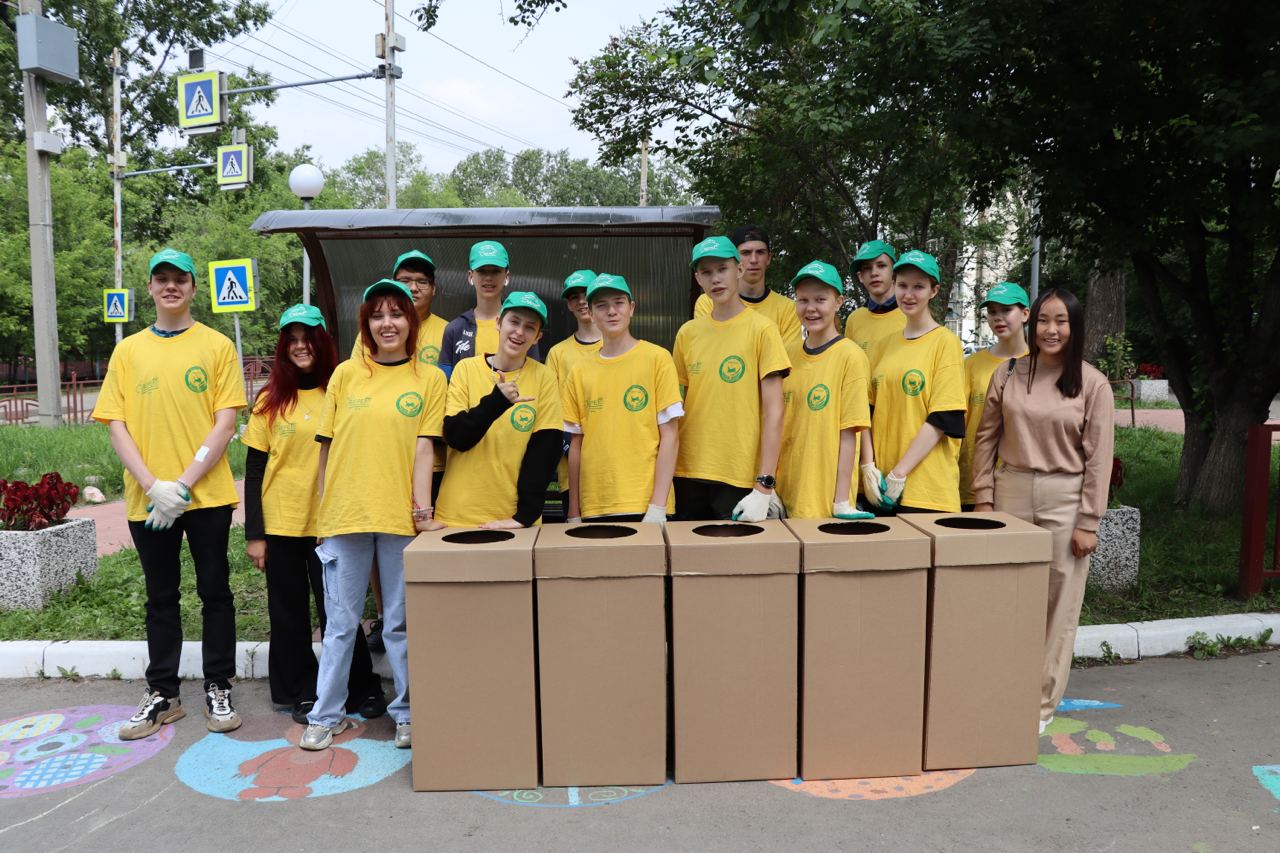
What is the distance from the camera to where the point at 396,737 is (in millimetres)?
3672

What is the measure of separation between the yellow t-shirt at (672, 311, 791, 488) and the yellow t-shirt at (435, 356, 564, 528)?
621 millimetres

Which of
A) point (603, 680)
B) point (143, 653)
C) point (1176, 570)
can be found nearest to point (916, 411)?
point (603, 680)

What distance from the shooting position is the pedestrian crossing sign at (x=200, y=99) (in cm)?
1317

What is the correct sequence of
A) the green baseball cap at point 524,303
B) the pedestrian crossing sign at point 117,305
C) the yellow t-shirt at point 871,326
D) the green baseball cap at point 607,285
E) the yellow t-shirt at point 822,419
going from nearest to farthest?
1. the green baseball cap at point 524,303
2. the green baseball cap at point 607,285
3. the yellow t-shirt at point 822,419
4. the yellow t-shirt at point 871,326
5. the pedestrian crossing sign at point 117,305

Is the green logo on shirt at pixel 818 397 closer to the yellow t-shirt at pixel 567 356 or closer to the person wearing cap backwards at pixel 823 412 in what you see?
the person wearing cap backwards at pixel 823 412

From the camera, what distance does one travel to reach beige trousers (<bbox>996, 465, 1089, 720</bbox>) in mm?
3668

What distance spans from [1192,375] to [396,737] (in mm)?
6783

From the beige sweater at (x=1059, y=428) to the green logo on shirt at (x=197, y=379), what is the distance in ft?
10.9

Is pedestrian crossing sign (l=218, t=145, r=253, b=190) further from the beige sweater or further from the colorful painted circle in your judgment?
the beige sweater

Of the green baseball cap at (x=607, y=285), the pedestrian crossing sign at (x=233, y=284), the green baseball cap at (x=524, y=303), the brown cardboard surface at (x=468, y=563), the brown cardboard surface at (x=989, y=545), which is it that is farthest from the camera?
the pedestrian crossing sign at (x=233, y=284)

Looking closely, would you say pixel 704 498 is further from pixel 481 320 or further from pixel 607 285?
pixel 481 320

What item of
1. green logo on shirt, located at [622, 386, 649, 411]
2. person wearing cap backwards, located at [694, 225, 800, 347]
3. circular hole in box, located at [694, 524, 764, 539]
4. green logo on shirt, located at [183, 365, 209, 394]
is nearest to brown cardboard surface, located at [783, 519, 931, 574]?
circular hole in box, located at [694, 524, 764, 539]

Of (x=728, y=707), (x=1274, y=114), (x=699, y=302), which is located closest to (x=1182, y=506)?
(x=1274, y=114)

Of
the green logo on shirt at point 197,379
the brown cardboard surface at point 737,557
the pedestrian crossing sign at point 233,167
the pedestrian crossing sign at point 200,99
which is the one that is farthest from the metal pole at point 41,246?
the brown cardboard surface at point 737,557
